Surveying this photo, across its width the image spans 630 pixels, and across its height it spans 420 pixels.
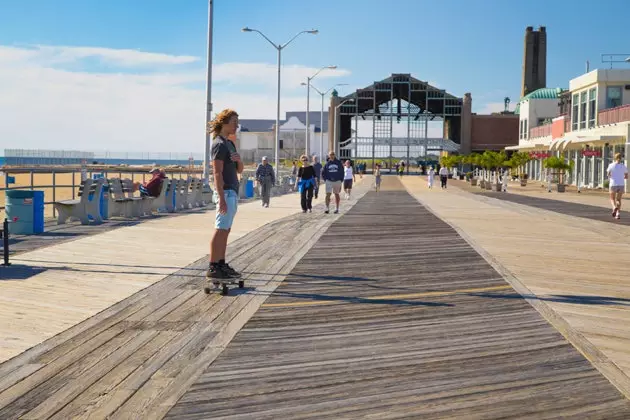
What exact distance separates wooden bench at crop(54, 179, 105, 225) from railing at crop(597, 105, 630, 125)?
34780mm

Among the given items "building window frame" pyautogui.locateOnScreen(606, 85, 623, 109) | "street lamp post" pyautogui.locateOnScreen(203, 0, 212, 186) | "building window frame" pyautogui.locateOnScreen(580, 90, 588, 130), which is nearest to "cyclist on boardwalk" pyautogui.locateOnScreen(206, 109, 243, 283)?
"street lamp post" pyautogui.locateOnScreen(203, 0, 212, 186)

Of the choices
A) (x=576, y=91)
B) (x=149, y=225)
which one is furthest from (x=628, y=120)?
(x=149, y=225)

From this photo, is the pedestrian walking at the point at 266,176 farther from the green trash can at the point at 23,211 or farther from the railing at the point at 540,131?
the railing at the point at 540,131

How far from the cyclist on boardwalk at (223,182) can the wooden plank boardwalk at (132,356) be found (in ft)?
1.10

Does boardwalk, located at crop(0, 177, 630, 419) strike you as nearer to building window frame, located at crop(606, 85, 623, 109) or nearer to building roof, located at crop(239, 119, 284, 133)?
building window frame, located at crop(606, 85, 623, 109)

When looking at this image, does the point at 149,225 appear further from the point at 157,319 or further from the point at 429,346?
the point at 429,346

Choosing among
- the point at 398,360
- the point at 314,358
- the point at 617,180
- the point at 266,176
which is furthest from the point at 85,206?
the point at 617,180

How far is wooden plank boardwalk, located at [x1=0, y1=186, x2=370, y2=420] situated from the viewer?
15.7ft

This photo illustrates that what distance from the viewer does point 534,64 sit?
120 meters

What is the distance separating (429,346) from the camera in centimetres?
636

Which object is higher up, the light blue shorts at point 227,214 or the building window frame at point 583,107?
the building window frame at point 583,107

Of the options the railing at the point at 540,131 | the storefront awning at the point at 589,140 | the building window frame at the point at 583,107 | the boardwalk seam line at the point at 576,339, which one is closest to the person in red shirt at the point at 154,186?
the boardwalk seam line at the point at 576,339

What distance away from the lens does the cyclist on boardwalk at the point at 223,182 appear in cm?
889

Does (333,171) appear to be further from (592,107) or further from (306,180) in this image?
(592,107)
